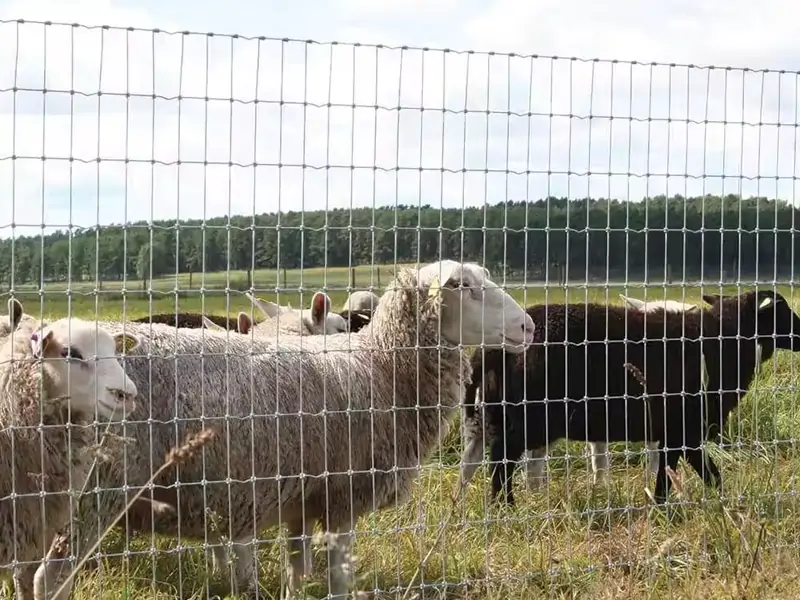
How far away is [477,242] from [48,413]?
196 cm

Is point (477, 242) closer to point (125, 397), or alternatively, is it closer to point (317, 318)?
point (125, 397)

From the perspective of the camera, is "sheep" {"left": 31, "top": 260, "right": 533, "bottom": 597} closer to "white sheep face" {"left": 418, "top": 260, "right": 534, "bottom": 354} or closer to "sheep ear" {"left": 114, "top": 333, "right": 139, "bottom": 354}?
"white sheep face" {"left": 418, "top": 260, "right": 534, "bottom": 354}

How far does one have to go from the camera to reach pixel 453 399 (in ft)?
18.6

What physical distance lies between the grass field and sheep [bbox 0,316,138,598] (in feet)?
0.56

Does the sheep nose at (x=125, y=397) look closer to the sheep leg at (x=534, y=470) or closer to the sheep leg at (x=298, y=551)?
the sheep leg at (x=298, y=551)

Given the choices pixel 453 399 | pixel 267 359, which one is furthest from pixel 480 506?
pixel 267 359

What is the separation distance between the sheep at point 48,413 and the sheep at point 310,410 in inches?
6.0

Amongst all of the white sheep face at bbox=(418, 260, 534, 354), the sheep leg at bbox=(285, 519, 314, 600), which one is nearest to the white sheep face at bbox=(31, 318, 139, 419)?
the sheep leg at bbox=(285, 519, 314, 600)

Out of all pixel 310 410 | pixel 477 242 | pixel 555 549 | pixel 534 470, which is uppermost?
pixel 477 242

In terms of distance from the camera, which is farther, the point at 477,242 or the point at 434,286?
the point at 434,286

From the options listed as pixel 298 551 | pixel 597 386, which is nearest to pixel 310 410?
pixel 298 551

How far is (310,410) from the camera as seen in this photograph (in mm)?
5105

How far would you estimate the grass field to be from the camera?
400 cm

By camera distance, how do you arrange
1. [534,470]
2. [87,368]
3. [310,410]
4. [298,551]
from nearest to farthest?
[87,368] < [298,551] < [310,410] < [534,470]
